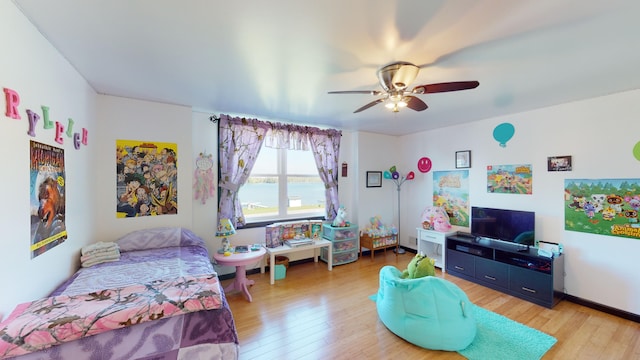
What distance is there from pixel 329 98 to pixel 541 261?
10.1 feet

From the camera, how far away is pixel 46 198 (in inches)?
64.4

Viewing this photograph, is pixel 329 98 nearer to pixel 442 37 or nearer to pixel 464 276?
pixel 442 37

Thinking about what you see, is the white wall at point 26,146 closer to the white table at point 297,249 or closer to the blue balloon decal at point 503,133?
the white table at point 297,249

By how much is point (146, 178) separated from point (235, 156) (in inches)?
42.7

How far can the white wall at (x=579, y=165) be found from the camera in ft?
8.27

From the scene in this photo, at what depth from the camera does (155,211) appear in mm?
2885

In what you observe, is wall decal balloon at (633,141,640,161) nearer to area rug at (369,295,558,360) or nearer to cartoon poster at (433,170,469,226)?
cartoon poster at (433,170,469,226)

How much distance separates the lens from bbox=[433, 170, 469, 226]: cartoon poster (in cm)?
393

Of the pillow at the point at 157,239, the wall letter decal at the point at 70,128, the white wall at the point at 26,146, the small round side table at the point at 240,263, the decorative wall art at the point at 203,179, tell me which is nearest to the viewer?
the white wall at the point at 26,146

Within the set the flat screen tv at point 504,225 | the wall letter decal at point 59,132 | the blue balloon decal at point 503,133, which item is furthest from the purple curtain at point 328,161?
the wall letter decal at point 59,132

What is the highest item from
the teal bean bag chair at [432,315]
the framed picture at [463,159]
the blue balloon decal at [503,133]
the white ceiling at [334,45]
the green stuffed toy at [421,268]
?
the white ceiling at [334,45]

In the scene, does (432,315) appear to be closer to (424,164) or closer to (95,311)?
(95,311)

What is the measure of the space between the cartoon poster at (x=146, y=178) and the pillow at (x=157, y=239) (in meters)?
0.23

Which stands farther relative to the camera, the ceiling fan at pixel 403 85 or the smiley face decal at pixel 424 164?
the smiley face decal at pixel 424 164
